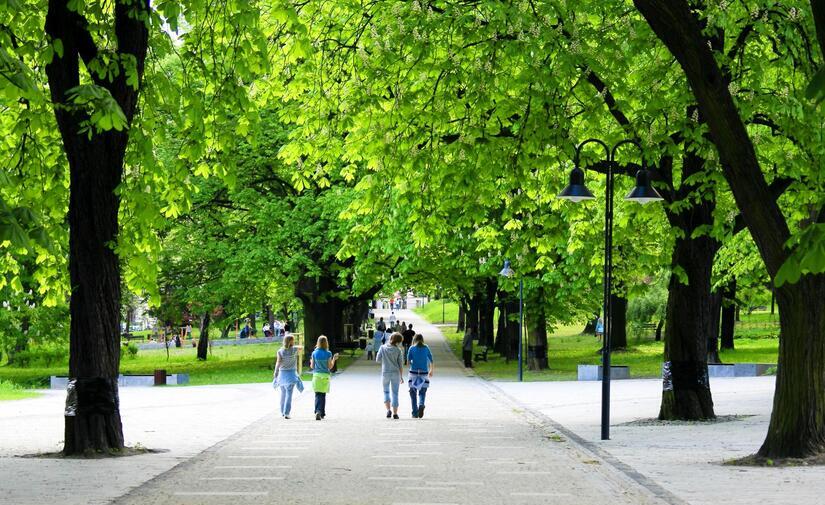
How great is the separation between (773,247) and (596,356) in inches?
1624

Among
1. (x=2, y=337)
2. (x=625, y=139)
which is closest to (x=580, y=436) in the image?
(x=625, y=139)

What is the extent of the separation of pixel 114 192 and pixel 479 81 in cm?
573

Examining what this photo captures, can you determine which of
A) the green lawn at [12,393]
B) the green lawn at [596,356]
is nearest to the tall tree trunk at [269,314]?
the green lawn at [596,356]

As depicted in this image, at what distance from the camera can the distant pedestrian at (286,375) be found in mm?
23469

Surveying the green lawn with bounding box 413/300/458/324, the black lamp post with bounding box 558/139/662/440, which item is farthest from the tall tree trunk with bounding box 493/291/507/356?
the green lawn with bounding box 413/300/458/324

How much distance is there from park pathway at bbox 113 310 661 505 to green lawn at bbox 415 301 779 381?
17571 millimetres

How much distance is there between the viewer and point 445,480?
42.9ft

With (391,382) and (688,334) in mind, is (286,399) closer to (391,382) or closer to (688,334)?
(391,382)

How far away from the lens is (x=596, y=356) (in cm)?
5497

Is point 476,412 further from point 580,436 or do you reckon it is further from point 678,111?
point 678,111

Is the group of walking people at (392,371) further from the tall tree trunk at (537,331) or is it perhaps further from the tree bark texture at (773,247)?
the tall tree trunk at (537,331)

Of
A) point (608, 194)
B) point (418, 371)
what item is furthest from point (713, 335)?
point (608, 194)

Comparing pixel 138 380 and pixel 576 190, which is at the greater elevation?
pixel 576 190

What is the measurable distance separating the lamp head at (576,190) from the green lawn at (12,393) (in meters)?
18.7
